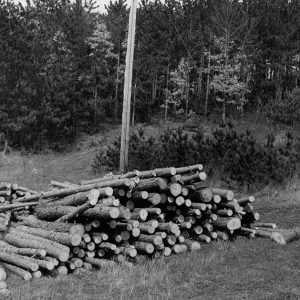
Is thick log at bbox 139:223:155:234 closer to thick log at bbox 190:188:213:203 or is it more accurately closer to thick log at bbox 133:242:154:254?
thick log at bbox 133:242:154:254

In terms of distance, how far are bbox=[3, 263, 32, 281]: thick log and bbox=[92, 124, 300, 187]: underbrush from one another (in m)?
9.95

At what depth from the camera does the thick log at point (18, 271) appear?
25.9 feet

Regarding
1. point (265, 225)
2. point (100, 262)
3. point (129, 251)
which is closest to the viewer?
point (100, 262)

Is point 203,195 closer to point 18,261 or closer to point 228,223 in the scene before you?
point 228,223

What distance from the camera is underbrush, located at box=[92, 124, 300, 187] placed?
16234 millimetres

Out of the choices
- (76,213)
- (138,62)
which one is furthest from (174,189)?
(138,62)

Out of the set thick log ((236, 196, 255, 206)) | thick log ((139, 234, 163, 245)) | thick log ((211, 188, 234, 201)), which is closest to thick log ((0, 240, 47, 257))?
thick log ((139, 234, 163, 245))

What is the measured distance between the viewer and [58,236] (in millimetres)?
8766

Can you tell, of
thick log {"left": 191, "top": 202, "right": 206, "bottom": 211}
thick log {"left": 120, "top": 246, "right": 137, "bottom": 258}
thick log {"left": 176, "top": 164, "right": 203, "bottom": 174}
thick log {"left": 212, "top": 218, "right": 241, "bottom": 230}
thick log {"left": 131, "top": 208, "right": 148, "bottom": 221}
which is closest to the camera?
thick log {"left": 120, "top": 246, "right": 137, "bottom": 258}

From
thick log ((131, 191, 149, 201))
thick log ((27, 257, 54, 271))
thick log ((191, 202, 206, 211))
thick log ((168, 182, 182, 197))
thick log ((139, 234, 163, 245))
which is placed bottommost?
thick log ((27, 257, 54, 271))

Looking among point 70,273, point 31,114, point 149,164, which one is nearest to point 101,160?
point 149,164

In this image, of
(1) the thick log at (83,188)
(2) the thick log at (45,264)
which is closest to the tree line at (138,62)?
(1) the thick log at (83,188)

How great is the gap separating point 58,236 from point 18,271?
0.97 m

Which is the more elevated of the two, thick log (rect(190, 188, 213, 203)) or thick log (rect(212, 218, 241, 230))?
thick log (rect(190, 188, 213, 203))
